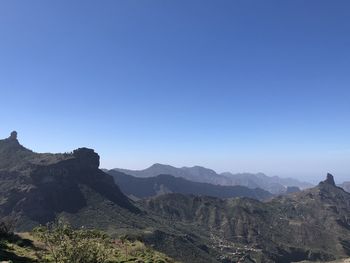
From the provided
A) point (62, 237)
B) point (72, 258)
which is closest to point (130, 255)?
point (62, 237)

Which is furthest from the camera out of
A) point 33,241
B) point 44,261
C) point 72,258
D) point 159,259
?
point 33,241

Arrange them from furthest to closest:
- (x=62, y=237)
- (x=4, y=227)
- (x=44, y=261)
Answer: (x=4, y=227), (x=44, y=261), (x=62, y=237)

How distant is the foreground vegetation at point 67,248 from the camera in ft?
99.0

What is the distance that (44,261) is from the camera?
139 feet

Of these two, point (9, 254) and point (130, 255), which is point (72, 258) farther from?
point (130, 255)

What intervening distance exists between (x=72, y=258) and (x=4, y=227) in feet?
110

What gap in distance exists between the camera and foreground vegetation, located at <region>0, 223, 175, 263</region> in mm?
30188

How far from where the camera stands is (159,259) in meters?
50.6

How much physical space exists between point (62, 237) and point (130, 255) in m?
19.3

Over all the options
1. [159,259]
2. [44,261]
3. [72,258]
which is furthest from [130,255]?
[72,258]

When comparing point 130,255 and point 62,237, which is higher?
point 62,237

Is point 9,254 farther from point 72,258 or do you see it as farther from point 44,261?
point 72,258

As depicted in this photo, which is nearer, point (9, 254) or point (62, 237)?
point (62, 237)

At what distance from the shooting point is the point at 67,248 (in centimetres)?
3020
